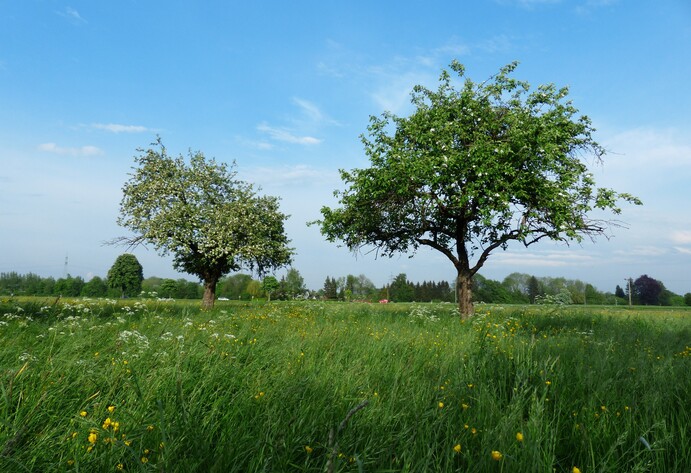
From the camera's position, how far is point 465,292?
17922 millimetres

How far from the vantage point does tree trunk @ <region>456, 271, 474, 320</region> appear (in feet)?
57.8

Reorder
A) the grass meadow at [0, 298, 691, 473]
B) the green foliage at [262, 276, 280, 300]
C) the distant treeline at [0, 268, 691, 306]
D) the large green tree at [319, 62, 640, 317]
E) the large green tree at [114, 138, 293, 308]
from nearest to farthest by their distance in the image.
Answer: the grass meadow at [0, 298, 691, 473]
the large green tree at [319, 62, 640, 317]
the large green tree at [114, 138, 293, 308]
the green foliage at [262, 276, 280, 300]
the distant treeline at [0, 268, 691, 306]

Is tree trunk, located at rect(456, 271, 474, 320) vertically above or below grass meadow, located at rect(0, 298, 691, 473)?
above

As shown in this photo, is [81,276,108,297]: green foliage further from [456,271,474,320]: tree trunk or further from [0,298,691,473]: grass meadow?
[0,298,691,473]: grass meadow

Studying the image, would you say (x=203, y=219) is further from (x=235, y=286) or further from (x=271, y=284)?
(x=235, y=286)

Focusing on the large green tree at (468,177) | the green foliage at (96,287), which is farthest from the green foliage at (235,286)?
the large green tree at (468,177)

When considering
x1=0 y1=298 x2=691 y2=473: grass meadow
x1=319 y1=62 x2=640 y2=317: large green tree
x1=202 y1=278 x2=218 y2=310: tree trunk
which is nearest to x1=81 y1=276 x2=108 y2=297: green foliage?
x1=202 y1=278 x2=218 y2=310: tree trunk

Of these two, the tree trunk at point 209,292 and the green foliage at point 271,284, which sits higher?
the green foliage at point 271,284

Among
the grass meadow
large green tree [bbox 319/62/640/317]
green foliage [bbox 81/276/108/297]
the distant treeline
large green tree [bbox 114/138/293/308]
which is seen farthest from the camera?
green foliage [bbox 81/276/108/297]

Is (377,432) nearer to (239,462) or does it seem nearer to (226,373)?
(239,462)

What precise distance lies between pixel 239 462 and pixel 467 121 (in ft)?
52.9

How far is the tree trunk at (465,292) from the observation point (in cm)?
1762

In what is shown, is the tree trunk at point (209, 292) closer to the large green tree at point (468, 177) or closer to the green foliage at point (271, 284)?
the large green tree at point (468, 177)

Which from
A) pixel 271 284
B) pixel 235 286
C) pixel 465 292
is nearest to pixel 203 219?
pixel 465 292
